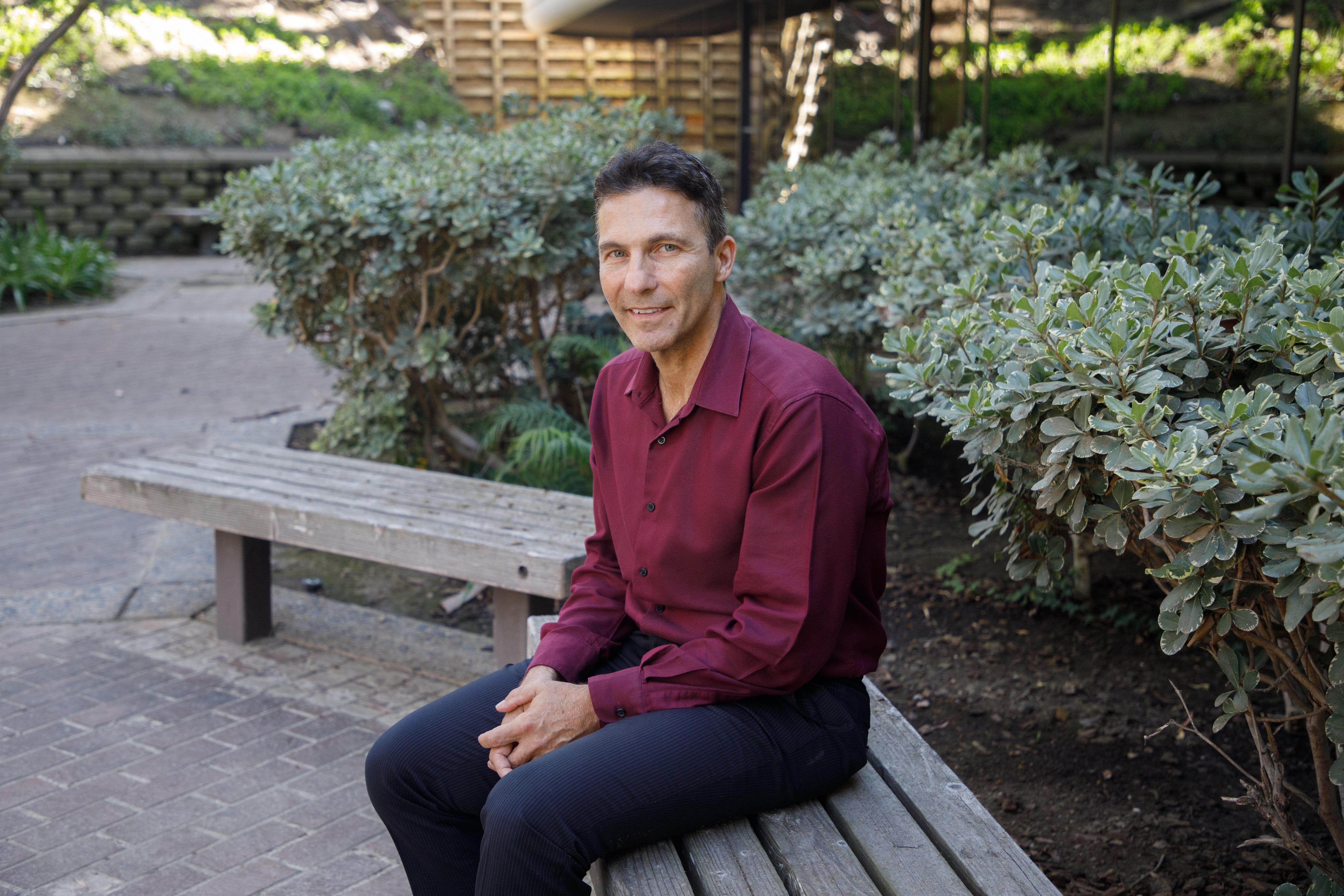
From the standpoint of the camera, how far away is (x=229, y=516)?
3820 millimetres

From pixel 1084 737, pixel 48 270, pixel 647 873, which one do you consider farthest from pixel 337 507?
pixel 48 270

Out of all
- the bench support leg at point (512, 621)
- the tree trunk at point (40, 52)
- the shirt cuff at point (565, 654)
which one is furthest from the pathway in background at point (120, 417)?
the shirt cuff at point (565, 654)

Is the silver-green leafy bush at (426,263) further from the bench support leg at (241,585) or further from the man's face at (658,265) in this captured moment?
the man's face at (658,265)

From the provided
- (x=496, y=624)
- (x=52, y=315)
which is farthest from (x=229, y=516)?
(x=52, y=315)

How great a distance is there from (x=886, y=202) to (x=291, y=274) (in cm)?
291

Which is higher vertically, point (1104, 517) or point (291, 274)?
point (291, 274)

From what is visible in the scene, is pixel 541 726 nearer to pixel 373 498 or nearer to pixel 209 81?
pixel 373 498

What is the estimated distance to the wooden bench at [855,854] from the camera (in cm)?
175

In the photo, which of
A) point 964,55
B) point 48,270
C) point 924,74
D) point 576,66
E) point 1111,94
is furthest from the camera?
point 576,66

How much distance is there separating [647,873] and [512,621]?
164 centimetres

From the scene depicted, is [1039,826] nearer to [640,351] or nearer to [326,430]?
[640,351]

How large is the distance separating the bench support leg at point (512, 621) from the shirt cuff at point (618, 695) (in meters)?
1.33

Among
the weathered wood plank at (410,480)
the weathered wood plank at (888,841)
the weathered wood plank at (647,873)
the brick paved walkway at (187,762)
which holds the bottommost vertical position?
the brick paved walkway at (187,762)

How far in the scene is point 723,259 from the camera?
7.16 feet
